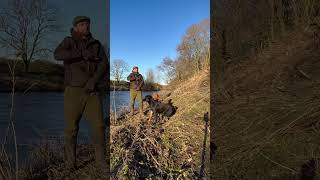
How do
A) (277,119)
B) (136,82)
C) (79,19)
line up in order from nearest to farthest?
(79,19), (277,119), (136,82)

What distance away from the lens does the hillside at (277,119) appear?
4938 millimetres

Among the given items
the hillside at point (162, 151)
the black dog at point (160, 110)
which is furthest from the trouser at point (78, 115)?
the black dog at point (160, 110)

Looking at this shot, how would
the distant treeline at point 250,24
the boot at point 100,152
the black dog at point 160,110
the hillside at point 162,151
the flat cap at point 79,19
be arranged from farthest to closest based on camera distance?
the black dog at point 160,110, the distant treeline at point 250,24, the hillside at point 162,151, the boot at point 100,152, the flat cap at point 79,19

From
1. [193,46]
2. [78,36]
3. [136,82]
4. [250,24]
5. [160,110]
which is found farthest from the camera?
[193,46]

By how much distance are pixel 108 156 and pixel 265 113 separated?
2587 millimetres

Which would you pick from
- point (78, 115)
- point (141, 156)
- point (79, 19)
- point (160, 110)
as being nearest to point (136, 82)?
point (160, 110)

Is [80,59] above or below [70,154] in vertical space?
above

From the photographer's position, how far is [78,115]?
4.14m

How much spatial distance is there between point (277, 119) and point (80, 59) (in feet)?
10.1

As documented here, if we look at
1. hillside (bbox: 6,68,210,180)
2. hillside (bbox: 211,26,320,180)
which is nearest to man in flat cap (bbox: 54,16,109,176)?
hillside (bbox: 6,68,210,180)

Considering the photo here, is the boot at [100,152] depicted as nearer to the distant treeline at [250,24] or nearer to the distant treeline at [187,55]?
the distant treeline at [250,24]

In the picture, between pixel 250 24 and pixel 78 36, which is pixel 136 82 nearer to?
pixel 250 24

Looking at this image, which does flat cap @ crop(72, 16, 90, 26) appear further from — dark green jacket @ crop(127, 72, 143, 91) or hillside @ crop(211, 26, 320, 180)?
dark green jacket @ crop(127, 72, 143, 91)

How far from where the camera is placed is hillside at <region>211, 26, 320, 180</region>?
4.94m
